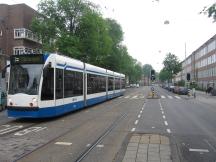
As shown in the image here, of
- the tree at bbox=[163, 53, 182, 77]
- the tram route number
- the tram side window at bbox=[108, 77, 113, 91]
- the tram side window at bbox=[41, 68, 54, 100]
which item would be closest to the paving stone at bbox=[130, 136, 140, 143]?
the tram route number

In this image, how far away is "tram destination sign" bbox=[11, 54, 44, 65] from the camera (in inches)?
612

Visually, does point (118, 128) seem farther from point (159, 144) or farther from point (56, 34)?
point (56, 34)

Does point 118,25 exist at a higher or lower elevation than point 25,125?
higher

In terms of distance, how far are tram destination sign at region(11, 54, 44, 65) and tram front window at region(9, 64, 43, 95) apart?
14 centimetres


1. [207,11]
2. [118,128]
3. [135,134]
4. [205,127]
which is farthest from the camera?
[205,127]

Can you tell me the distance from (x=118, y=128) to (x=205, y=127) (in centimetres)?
388

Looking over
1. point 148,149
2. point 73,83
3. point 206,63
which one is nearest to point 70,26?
point 73,83

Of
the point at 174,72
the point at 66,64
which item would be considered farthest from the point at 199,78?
the point at 66,64

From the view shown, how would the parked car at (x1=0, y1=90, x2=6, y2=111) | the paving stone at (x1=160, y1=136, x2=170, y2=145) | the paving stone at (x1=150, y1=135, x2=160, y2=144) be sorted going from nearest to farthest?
1. the paving stone at (x1=160, y1=136, x2=170, y2=145)
2. the paving stone at (x1=150, y1=135, x2=160, y2=144)
3. the parked car at (x1=0, y1=90, x2=6, y2=111)

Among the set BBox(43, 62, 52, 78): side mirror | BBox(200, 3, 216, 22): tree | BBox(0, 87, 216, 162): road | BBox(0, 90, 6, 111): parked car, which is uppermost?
BBox(200, 3, 216, 22): tree

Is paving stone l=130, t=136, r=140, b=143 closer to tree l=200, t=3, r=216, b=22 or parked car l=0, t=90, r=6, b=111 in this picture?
tree l=200, t=3, r=216, b=22

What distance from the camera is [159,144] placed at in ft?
32.9

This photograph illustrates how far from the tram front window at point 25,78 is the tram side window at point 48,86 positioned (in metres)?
0.34

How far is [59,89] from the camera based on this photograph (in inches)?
664
